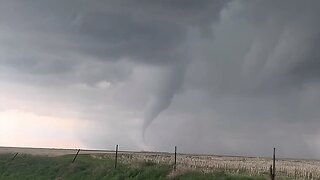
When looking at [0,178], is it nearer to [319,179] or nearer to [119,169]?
[119,169]

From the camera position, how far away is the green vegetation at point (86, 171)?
34719mm

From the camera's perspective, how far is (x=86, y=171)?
41.8 m

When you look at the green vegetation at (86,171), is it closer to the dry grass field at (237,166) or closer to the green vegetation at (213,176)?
the green vegetation at (213,176)

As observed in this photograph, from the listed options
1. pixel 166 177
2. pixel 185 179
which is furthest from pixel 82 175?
pixel 185 179

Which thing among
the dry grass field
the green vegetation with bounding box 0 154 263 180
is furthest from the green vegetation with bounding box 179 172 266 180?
the dry grass field

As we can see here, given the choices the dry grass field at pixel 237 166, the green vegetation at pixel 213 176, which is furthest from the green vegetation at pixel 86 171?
the dry grass field at pixel 237 166

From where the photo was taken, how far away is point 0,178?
4312 centimetres

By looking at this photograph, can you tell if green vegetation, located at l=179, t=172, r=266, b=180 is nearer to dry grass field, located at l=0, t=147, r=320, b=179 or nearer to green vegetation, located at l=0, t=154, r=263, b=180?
green vegetation, located at l=0, t=154, r=263, b=180

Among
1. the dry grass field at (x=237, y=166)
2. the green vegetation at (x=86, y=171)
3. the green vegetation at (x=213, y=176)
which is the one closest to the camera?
the green vegetation at (x=213, y=176)

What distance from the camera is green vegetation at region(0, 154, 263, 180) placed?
114 ft

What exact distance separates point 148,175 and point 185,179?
15.6ft

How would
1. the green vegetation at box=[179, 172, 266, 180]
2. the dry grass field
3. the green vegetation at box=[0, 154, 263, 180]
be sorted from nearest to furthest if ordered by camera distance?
the green vegetation at box=[179, 172, 266, 180], the green vegetation at box=[0, 154, 263, 180], the dry grass field

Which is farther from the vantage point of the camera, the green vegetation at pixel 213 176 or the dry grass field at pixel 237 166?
the dry grass field at pixel 237 166

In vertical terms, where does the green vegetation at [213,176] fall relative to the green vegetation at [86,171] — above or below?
above
